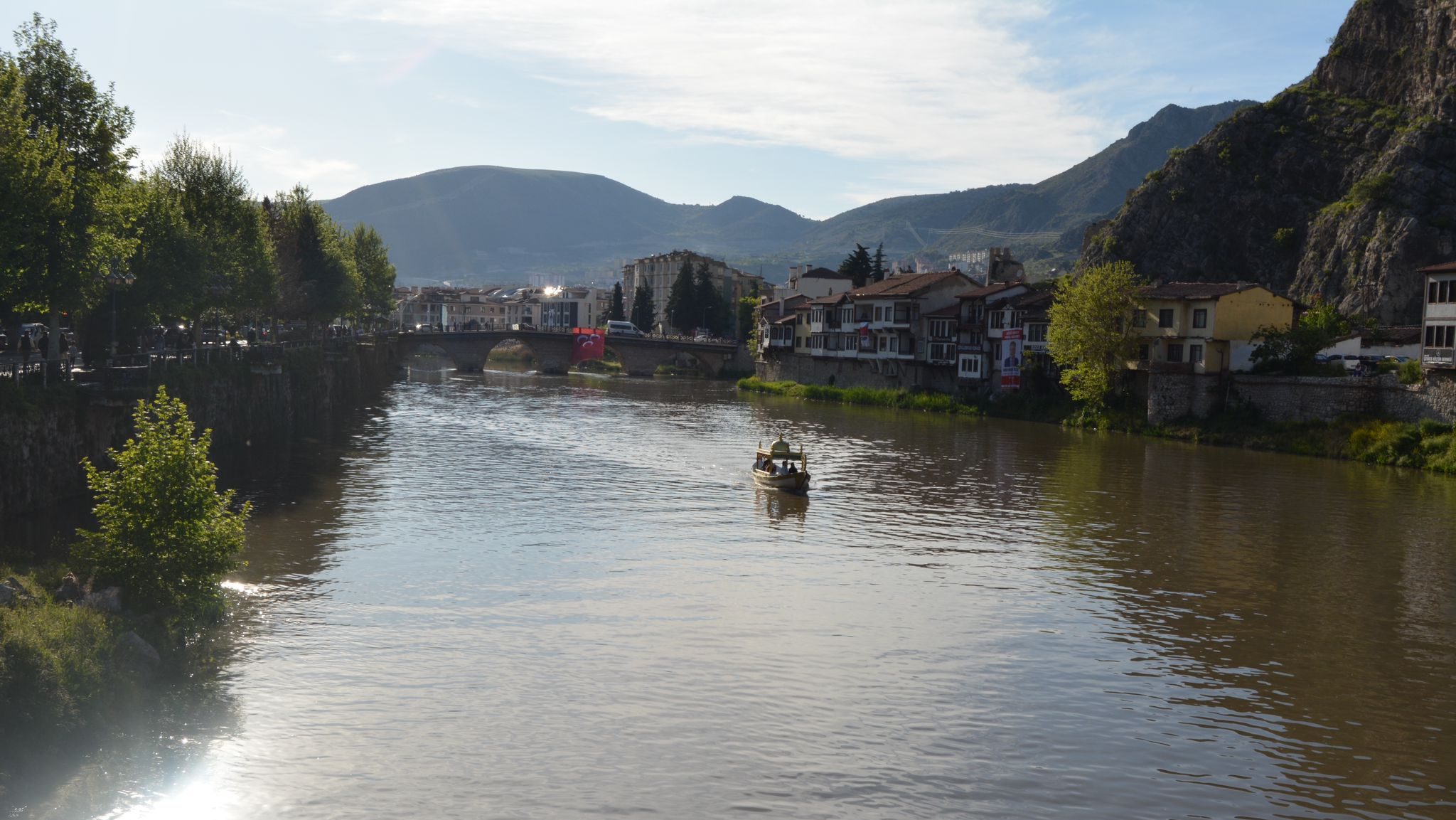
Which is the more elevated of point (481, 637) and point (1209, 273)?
point (1209, 273)

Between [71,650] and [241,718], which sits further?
[241,718]

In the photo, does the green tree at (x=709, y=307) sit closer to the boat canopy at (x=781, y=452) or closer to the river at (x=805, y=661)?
the boat canopy at (x=781, y=452)

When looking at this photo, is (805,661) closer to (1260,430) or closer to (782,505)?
(782,505)

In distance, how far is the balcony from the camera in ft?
189

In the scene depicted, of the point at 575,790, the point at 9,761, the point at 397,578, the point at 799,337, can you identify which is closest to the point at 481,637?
the point at 397,578

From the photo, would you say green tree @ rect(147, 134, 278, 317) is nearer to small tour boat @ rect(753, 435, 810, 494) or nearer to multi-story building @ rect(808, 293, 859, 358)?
small tour boat @ rect(753, 435, 810, 494)

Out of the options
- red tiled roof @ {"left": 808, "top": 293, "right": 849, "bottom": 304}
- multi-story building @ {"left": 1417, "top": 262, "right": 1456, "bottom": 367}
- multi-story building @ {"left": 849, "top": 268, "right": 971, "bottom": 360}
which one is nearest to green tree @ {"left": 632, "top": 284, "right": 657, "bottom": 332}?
red tiled roof @ {"left": 808, "top": 293, "right": 849, "bottom": 304}

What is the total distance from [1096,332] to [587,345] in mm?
84282

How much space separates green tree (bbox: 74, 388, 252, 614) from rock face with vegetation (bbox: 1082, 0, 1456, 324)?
9193 cm

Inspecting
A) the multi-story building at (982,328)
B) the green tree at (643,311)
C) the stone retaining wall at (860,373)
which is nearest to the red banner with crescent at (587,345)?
the stone retaining wall at (860,373)

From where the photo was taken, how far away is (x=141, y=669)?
20.4 metres

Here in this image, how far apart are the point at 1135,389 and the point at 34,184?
218 feet

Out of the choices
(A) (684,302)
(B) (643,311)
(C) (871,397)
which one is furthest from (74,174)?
(B) (643,311)

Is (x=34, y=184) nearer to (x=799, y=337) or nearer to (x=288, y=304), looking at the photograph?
(x=288, y=304)
